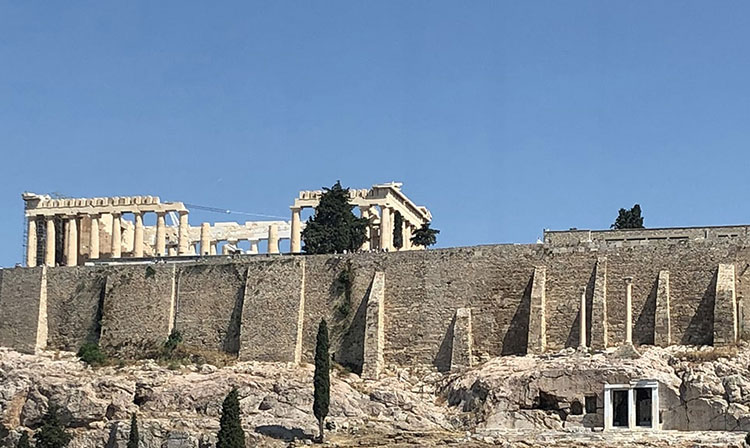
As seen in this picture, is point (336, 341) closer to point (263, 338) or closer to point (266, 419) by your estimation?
point (263, 338)

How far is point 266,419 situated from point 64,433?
22.1 feet

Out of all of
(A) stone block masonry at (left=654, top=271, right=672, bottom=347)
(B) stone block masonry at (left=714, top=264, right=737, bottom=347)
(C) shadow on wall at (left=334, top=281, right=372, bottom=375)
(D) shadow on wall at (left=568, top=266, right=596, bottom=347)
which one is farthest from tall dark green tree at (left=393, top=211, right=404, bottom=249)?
(B) stone block masonry at (left=714, top=264, right=737, bottom=347)

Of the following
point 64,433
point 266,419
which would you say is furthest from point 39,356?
point 266,419

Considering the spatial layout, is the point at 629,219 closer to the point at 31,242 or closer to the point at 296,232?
the point at 296,232

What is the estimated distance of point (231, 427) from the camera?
54.1m

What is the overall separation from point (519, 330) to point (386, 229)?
12789mm

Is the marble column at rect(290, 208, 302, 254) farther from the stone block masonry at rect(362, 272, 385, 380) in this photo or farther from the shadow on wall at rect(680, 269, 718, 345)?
the shadow on wall at rect(680, 269, 718, 345)

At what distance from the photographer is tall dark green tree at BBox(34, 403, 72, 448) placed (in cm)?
5831

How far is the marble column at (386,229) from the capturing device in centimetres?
7300

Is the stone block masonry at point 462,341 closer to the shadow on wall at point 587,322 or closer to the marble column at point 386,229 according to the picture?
the shadow on wall at point 587,322

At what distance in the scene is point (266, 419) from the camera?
58.1m

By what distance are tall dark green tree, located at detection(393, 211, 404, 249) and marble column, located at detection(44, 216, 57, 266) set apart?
1442cm

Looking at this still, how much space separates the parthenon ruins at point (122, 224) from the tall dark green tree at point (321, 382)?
15881mm

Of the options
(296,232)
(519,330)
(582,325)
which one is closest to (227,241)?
(296,232)
